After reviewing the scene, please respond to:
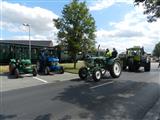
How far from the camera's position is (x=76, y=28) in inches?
1320

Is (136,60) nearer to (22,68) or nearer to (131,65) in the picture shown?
(131,65)

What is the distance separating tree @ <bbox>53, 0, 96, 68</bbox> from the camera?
33.5 metres

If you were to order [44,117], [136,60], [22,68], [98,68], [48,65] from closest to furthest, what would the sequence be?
[44,117]
[98,68]
[22,68]
[48,65]
[136,60]

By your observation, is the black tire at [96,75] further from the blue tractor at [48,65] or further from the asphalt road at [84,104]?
the blue tractor at [48,65]

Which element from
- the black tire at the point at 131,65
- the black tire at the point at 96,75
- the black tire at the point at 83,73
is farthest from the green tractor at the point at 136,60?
the black tire at the point at 96,75

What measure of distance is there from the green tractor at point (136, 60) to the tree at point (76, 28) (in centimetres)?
353

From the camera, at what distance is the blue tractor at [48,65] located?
2682 centimetres

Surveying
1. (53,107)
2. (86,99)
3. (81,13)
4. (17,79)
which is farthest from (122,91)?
(81,13)

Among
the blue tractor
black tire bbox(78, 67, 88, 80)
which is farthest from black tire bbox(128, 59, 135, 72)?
black tire bbox(78, 67, 88, 80)

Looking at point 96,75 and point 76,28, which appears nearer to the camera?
point 96,75

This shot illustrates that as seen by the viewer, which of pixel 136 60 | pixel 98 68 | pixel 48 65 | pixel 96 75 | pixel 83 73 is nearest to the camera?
pixel 96 75

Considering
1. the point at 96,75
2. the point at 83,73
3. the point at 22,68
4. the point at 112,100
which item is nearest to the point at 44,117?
the point at 112,100

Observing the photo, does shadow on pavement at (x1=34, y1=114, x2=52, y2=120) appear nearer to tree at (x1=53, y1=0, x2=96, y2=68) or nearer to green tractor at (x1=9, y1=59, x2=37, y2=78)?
green tractor at (x1=9, y1=59, x2=37, y2=78)

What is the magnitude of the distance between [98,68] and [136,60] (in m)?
11.0
